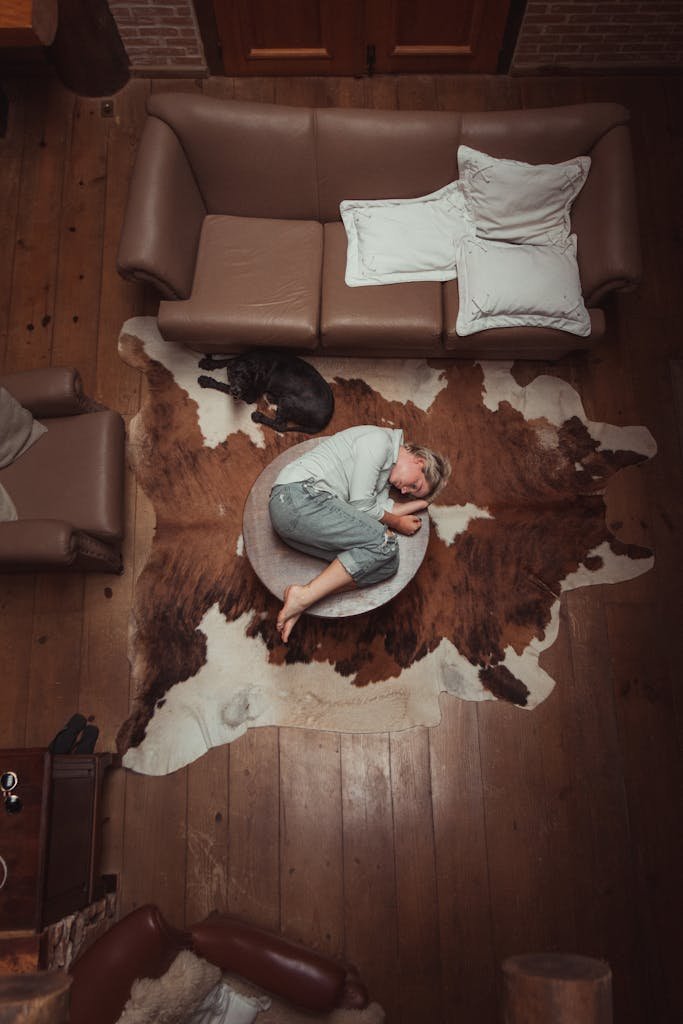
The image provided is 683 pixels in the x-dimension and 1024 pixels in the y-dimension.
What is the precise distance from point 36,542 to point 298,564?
1.01 metres

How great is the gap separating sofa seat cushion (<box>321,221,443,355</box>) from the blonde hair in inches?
23.2

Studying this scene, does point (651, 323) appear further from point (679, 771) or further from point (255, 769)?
point (255, 769)

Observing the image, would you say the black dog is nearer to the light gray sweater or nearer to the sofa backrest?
the light gray sweater

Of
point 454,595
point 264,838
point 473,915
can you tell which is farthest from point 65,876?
point 454,595

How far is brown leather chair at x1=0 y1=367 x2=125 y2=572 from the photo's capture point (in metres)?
2.92

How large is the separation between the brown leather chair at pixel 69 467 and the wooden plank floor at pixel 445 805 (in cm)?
42

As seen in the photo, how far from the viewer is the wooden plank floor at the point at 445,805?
2930 mm

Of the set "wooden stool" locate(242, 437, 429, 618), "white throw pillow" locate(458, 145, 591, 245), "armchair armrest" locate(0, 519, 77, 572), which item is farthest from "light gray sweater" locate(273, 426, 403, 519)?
"white throw pillow" locate(458, 145, 591, 245)

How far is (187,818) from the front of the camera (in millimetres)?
3043

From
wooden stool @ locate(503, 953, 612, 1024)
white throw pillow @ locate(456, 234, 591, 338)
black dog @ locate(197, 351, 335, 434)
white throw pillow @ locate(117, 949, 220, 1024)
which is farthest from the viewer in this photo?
black dog @ locate(197, 351, 335, 434)

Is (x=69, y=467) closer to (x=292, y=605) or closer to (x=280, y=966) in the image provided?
(x=292, y=605)

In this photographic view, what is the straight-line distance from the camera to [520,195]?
10.5ft

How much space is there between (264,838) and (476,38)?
4368mm

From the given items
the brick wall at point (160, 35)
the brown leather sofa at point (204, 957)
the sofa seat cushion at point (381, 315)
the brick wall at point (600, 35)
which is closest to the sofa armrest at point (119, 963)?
the brown leather sofa at point (204, 957)
